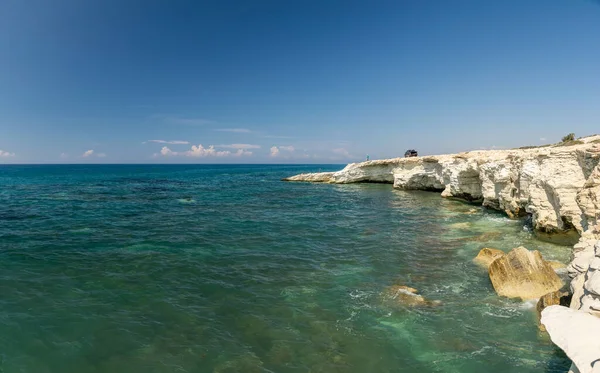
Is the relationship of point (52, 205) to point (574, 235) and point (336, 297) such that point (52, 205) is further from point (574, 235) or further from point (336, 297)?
point (574, 235)

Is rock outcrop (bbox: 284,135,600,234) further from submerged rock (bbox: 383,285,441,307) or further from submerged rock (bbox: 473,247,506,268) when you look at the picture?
submerged rock (bbox: 383,285,441,307)

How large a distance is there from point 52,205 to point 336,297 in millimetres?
35241

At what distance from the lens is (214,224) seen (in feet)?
83.6

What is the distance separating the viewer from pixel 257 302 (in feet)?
38.9

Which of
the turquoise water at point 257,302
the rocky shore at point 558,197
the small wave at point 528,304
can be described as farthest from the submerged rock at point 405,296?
the rocky shore at point 558,197

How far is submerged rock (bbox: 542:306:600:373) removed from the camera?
204 inches

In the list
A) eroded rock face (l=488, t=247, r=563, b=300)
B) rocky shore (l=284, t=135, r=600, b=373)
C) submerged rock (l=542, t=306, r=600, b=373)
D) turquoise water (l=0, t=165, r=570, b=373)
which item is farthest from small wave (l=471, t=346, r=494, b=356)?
eroded rock face (l=488, t=247, r=563, b=300)

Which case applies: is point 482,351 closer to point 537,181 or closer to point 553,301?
point 553,301

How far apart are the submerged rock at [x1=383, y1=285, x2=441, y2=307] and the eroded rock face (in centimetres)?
305

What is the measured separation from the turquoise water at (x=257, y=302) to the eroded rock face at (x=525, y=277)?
0.67 m

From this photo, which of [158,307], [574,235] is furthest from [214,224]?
[574,235]

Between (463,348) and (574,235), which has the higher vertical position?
(574,235)

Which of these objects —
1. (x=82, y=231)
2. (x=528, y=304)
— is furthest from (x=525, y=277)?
(x=82, y=231)

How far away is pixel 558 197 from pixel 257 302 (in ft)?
60.4
